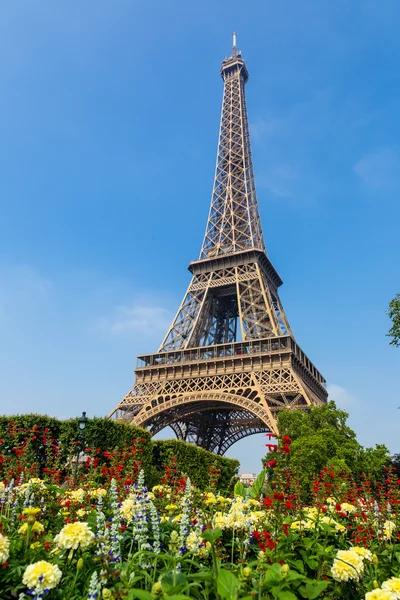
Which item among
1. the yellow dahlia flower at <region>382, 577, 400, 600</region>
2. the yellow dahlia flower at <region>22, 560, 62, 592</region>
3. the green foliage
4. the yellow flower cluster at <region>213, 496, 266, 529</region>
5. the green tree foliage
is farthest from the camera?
the green tree foliage

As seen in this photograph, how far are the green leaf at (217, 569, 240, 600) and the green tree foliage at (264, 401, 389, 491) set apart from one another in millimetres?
20524

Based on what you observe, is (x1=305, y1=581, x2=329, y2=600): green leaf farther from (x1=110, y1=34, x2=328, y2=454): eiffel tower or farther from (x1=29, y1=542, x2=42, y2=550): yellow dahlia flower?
(x1=110, y1=34, x2=328, y2=454): eiffel tower

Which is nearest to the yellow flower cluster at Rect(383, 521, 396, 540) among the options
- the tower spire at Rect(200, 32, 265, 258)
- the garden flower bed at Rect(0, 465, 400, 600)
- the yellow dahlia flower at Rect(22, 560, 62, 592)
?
the garden flower bed at Rect(0, 465, 400, 600)

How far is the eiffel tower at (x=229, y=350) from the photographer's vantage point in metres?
33.3

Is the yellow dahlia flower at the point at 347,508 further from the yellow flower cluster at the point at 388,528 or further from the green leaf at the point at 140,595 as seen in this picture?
the green leaf at the point at 140,595

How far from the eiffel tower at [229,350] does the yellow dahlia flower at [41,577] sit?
2705cm

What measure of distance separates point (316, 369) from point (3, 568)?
4008cm

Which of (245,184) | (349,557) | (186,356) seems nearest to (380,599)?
(349,557)

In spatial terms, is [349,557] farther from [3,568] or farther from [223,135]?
[223,135]

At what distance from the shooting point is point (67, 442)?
18266mm

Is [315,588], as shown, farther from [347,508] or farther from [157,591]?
[347,508]

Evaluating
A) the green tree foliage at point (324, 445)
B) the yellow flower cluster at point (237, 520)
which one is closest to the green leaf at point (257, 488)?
the yellow flower cluster at point (237, 520)

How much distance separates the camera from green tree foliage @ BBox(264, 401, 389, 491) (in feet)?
77.4

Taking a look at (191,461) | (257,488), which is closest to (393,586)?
(257,488)
